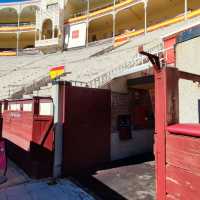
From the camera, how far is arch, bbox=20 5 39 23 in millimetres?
34888

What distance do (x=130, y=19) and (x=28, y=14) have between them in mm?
16960

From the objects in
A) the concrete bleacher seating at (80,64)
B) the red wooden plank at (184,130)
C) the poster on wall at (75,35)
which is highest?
the poster on wall at (75,35)

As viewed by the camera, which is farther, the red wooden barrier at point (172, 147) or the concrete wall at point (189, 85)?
the concrete wall at point (189, 85)

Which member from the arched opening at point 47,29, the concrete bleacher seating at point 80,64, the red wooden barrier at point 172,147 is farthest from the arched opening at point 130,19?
the red wooden barrier at point 172,147

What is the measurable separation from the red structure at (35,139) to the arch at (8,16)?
106 ft

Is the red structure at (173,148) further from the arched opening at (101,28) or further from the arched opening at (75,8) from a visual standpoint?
the arched opening at (75,8)

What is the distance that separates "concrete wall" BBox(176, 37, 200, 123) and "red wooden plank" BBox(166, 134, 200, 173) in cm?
492

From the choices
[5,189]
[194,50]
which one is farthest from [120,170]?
[194,50]

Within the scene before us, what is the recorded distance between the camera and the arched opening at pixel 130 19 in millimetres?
26062

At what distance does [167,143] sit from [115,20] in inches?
1119

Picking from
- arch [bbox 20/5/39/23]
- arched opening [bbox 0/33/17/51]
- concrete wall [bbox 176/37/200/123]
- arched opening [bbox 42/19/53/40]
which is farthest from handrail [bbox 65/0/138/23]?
concrete wall [bbox 176/37/200/123]

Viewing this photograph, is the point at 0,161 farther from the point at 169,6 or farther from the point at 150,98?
the point at 169,6

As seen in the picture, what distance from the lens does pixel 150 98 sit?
11523 mm

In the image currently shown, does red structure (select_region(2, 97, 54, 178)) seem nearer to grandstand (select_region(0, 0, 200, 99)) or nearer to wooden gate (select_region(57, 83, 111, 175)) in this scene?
wooden gate (select_region(57, 83, 111, 175))
